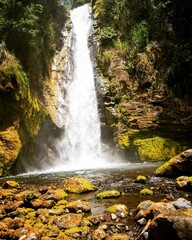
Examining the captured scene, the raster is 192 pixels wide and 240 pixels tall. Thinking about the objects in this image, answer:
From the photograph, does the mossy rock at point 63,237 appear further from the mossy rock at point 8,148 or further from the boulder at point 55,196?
the mossy rock at point 8,148

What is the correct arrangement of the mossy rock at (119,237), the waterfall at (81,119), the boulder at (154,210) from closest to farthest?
the mossy rock at (119,237)
the boulder at (154,210)
the waterfall at (81,119)

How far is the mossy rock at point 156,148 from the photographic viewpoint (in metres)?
17.6

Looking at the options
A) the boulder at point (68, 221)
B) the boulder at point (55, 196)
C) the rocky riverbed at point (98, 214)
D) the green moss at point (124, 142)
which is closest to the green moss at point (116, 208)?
the rocky riverbed at point (98, 214)

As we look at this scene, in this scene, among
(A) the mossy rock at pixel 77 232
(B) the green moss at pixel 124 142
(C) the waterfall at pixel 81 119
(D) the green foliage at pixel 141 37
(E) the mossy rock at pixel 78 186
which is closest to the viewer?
(A) the mossy rock at pixel 77 232

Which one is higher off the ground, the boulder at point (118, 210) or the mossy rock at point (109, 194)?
the mossy rock at point (109, 194)

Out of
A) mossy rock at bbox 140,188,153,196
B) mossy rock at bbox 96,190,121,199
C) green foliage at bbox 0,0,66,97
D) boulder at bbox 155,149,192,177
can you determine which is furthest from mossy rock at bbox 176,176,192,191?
green foliage at bbox 0,0,66,97

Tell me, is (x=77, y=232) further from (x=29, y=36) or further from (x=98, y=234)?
(x=29, y=36)

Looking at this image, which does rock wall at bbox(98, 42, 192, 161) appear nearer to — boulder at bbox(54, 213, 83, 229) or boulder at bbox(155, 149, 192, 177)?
boulder at bbox(155, 149, 192, 177)

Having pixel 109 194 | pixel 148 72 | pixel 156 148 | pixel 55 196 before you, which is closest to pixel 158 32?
pixel 148 72

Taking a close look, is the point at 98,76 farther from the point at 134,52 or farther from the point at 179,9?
the point at 179,9

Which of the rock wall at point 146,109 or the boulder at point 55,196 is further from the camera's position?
the rock wall at point 146,109

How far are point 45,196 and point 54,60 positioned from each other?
65.4 ft

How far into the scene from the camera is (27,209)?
6.85 metres

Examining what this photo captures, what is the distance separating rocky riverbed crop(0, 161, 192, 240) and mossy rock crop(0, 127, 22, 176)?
19.0ft
